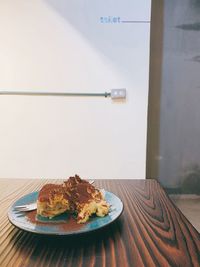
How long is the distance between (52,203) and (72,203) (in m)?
0.06

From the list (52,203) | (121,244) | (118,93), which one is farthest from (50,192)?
(118,93)

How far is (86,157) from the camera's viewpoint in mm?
2414

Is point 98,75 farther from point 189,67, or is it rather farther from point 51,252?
point 51,252

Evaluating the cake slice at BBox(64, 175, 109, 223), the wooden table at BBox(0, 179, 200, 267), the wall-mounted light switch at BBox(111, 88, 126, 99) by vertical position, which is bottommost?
the wooden table at BBox(0, 179, 200, 267)

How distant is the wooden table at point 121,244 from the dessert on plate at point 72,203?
2.3 inches

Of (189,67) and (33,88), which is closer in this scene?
(33,88)

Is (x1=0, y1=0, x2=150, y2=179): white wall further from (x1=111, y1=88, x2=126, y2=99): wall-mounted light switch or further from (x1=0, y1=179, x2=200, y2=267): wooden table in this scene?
(x1=0, y1=179, x2=200, y2=267): wooden table

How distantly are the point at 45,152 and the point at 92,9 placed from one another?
1.41 m

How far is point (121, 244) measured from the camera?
0.64m

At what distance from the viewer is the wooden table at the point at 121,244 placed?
22.3 inches

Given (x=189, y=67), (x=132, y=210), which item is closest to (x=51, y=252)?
(x=132, y=210)

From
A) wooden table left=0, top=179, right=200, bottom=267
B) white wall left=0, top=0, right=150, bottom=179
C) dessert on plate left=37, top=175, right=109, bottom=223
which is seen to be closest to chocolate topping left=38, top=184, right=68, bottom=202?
dessert on plate left=37, top=175, right=109, bottom=223

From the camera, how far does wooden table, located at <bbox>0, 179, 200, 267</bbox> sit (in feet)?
1.86

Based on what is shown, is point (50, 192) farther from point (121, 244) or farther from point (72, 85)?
point (72, 85)
